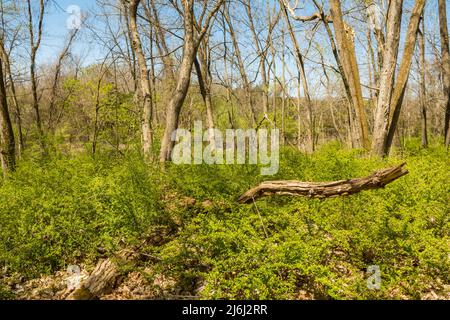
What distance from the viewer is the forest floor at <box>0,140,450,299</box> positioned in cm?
Answer: 334

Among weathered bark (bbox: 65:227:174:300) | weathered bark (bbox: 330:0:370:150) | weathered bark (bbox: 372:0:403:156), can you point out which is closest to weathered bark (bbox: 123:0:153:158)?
weathered bark (bbox: 65:227:174:300)

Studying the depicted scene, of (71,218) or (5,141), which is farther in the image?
(5,141)

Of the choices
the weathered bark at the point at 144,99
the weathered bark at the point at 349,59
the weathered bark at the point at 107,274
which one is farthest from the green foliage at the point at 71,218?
the weathered bark at the point at 349,59

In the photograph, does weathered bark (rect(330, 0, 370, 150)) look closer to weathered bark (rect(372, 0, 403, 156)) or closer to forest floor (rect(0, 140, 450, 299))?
weathered bark (rect(372, 0, 403, 156))

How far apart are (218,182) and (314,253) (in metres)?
2.17

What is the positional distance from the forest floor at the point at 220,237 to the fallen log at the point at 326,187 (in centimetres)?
22

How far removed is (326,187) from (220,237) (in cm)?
141

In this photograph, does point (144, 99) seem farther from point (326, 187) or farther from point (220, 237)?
point (326, 187)

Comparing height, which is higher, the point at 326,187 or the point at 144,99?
the point at 144,99

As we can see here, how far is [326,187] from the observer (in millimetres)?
3893

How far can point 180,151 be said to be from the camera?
7.32 m

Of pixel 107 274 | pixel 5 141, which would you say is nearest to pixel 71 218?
pixel 107 274

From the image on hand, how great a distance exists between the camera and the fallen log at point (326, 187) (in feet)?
11.5

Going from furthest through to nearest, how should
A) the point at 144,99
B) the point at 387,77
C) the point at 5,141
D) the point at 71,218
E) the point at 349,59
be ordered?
1. the point at 349,59
2. the point at 144,99
3. the point at 387,77
4. the point at 5,141
5. the point at 71,218
